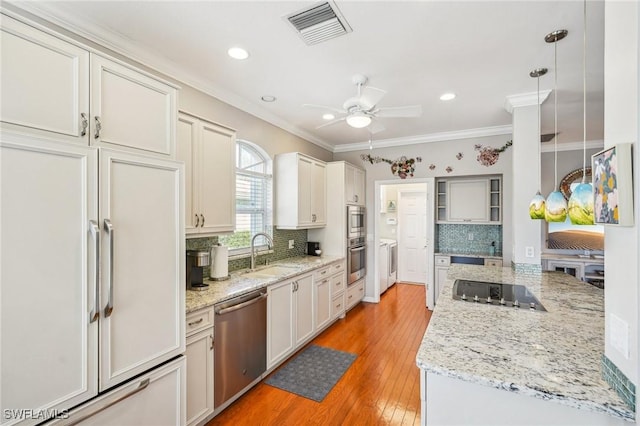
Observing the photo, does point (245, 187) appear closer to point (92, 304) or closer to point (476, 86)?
point (92, 304)

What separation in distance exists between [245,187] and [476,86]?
8.79 feet

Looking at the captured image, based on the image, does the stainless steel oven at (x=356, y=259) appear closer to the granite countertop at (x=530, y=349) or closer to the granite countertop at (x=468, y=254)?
the granite countertop at (x=468, y=254)

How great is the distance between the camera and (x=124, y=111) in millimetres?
1555

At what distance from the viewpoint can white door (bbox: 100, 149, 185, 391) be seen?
4.65 feet

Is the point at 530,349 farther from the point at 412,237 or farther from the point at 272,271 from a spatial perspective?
the point at 412,237

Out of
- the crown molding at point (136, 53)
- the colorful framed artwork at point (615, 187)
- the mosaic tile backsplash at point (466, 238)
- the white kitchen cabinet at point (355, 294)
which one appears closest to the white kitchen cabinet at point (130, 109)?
the crown molding at point (136, 53)

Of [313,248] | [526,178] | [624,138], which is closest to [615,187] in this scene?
[624,138]

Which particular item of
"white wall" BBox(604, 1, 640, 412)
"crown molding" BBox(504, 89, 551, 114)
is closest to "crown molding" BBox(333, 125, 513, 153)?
"crown molding" BBox(504, 89, 551, 114)

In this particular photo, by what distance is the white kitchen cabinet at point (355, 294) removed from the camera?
4604mm

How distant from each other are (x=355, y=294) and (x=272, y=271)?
1.98 metres

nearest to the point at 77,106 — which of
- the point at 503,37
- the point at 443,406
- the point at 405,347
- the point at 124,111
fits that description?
the point at 124,111

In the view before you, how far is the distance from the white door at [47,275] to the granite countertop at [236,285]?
68 centimetres

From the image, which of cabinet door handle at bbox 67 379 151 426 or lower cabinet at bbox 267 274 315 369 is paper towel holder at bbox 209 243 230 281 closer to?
lower cabinet at bbox 267 274 315 369

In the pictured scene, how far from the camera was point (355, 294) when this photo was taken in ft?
15.9
